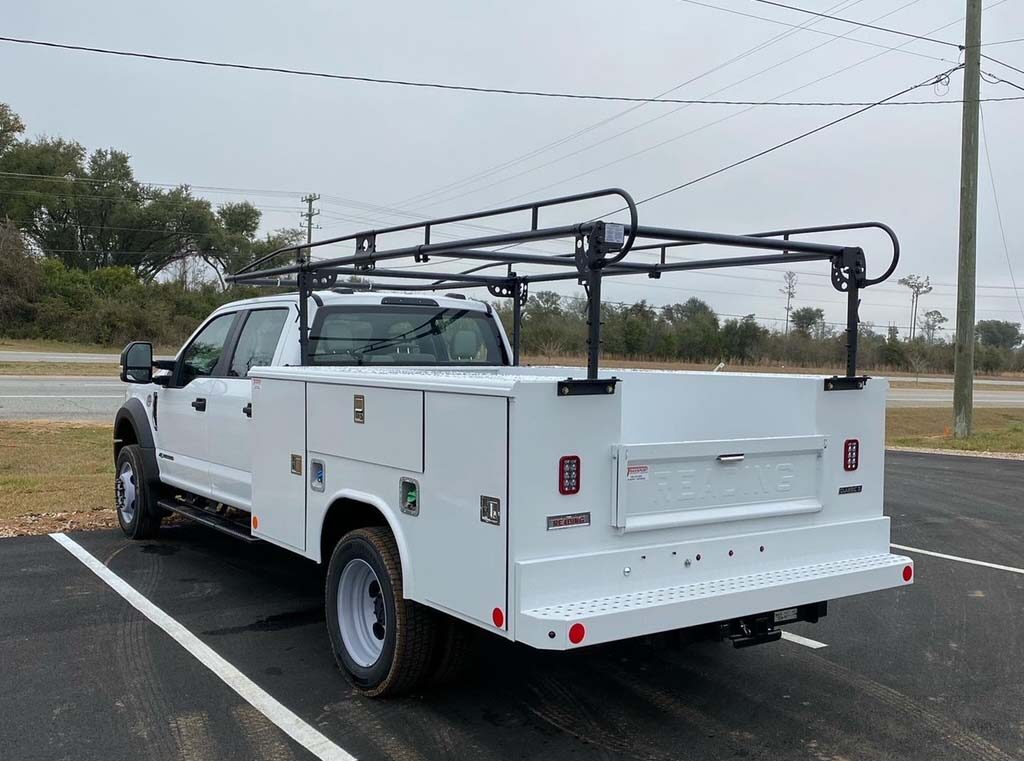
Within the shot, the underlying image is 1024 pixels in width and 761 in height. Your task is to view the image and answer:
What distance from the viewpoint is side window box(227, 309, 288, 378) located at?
20.9 ft

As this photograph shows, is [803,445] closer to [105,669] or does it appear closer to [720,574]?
[720,574]

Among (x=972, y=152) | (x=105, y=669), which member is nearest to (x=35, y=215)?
(x=972, y=152)

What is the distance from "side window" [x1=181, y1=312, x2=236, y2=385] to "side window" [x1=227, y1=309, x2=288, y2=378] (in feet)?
0.88

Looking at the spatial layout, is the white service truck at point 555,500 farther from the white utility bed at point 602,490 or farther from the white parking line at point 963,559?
the white parking line at point 963,559

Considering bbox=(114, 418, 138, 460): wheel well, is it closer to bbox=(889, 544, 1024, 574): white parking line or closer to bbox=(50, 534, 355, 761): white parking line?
bbox=(50, 534, 355, 761): white parking line

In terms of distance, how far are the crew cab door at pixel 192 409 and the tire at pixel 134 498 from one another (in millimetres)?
254

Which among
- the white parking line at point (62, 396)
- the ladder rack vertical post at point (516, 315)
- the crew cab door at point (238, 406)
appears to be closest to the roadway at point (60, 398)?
the white parking line at point (62, 396)

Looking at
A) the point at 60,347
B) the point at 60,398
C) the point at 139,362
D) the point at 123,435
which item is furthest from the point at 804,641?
the point at 60,347

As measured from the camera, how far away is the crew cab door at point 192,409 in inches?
270

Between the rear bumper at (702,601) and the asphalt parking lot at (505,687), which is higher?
the rear bumper at (702,601)

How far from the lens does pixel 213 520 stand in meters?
6.61

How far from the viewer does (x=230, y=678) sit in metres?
4.83

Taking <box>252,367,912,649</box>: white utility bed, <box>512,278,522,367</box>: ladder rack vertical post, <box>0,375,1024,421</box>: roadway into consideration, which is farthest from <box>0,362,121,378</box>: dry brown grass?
<box>252,367,912,649</box>: white utility bed

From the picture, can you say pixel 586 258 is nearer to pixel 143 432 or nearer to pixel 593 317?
pixel 593 317
